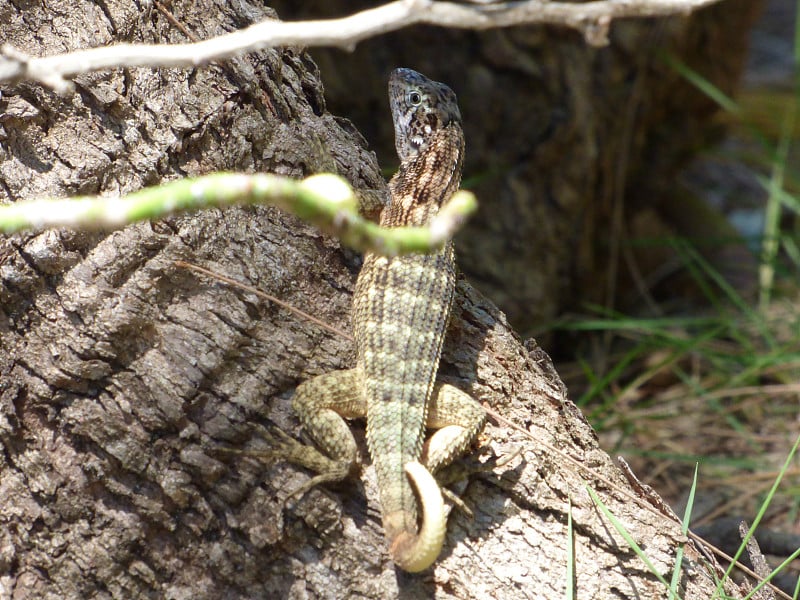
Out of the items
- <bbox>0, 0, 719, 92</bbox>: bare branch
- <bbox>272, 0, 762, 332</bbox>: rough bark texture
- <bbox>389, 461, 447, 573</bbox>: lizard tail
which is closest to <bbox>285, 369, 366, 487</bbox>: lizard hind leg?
<bbox>389, 461, 447, 573</bbox>: lizard tail

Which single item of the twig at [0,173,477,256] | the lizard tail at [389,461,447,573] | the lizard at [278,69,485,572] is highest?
the twig at [0,173,477,256]

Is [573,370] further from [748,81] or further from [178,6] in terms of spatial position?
[748,81]

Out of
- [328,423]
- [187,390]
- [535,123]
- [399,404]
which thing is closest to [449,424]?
[399,404]

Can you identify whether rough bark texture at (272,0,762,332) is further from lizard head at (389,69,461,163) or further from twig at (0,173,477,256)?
twig at (0,173,477,256)

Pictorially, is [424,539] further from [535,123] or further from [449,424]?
[535,123]

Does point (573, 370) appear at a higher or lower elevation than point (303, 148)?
lower

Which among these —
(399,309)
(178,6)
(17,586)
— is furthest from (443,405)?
(178,6)

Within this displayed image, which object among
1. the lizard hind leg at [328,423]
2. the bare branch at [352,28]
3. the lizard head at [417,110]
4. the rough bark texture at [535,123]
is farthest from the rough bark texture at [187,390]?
the rough bark texture at [535,123]
